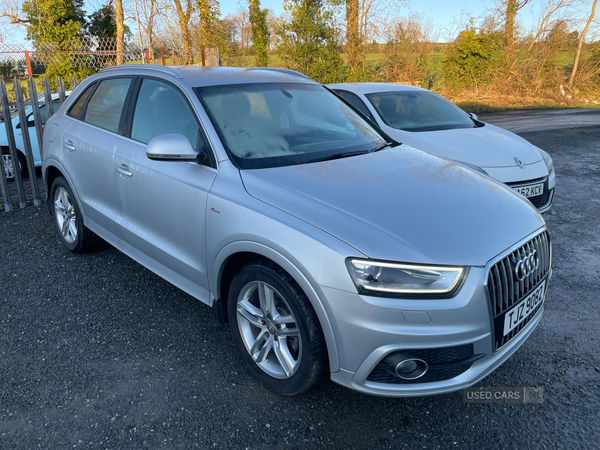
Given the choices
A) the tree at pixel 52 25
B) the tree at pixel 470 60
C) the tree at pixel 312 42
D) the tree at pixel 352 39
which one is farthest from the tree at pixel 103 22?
the tree at pixel 470 60

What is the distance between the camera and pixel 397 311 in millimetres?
2123

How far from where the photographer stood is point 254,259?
8.66 ft

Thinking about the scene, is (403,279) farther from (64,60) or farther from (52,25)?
(52,25)

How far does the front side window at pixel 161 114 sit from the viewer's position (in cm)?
318

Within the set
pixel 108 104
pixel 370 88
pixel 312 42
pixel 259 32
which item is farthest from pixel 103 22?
pixel 108 104

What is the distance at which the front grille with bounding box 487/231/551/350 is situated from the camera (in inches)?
88.9

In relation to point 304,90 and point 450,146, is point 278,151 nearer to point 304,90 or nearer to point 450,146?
point 304,90

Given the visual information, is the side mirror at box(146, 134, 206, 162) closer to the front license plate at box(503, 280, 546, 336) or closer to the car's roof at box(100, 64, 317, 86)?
the car's roof at box(100, 64, 317, 86)

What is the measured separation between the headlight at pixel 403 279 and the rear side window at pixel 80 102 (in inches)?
137

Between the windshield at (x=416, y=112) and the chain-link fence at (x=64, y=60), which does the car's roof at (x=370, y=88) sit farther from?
the chain-link fence at (x=64, y=60)

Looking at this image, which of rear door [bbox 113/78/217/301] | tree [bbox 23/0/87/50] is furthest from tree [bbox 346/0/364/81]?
rear door [bbox 113/78/217/301]

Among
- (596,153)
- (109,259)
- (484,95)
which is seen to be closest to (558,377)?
(109,259)

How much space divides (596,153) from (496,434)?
29.5 ft

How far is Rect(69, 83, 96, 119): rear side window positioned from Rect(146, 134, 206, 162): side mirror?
2.00m
